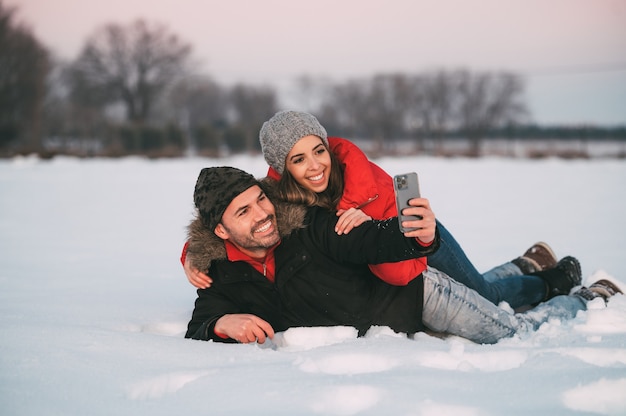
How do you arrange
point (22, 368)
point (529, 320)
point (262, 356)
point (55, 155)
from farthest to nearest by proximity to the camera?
1. point (55, 155)
2. point (529, 320)
3. point (262, 356)
4. point (22, 368)

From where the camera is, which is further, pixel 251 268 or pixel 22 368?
pixel 251 268

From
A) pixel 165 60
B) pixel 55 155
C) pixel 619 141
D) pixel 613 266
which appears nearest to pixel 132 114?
pixel 165 60

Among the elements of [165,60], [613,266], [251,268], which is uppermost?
[165,60]

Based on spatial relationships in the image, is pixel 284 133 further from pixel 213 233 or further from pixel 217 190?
pixel 213 233

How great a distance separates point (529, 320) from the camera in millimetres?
3014

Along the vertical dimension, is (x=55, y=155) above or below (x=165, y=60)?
below

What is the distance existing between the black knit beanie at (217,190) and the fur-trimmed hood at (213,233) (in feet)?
0.18

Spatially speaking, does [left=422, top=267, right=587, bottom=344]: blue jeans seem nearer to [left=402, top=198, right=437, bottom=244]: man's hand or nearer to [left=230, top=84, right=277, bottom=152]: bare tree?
[left=402, top=198, right=437, bottom=244]: man's hand

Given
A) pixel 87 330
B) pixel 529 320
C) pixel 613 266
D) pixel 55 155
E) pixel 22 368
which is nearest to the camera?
pixel 22 368

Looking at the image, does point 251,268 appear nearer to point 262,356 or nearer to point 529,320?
point 262,356

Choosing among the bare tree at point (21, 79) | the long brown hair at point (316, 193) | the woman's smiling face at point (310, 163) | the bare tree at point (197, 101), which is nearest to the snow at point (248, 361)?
the long brown hair at point (316, 193)

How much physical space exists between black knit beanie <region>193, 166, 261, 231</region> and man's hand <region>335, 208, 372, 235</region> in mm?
506

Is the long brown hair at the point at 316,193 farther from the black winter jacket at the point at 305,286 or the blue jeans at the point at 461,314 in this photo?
the blue jeans at the point at 461,314

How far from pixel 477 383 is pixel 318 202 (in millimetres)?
1319
